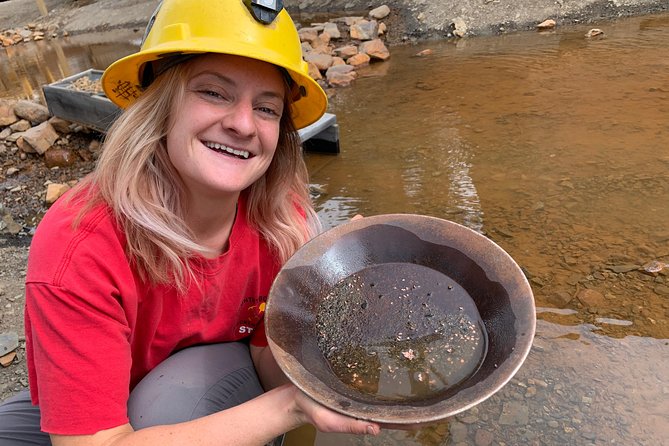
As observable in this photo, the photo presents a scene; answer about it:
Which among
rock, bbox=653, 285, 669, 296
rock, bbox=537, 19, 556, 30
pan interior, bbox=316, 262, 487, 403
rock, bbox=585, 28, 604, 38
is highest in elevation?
pan interior, bbox=316, 262, 487, 403

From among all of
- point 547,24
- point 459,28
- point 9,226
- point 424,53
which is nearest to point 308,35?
point 424,53

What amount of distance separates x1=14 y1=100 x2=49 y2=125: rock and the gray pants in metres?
4.78

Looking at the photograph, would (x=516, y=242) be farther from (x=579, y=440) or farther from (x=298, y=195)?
(x=298, y=195)

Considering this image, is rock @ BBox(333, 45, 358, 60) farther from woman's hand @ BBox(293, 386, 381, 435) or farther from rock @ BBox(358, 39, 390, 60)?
woman's hand @ BBox(293, 386, 381, 435)

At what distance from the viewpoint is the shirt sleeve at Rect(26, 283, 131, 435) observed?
3.91 ft

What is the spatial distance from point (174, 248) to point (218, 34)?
2.02ft

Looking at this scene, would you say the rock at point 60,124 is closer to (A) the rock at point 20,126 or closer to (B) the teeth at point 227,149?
(A) the rock at point 20,126

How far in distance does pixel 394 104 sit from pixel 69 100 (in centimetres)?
331

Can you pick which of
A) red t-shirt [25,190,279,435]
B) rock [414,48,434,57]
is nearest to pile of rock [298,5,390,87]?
rock [414,48,434,57]

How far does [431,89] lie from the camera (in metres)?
5.47

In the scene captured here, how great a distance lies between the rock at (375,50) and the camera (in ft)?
22.2

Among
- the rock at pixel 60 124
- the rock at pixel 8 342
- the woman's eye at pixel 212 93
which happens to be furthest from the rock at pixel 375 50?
the woman's eye at pixel 212 93

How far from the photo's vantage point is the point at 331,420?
1.18 m

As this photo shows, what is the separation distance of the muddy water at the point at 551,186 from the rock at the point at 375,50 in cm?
15
